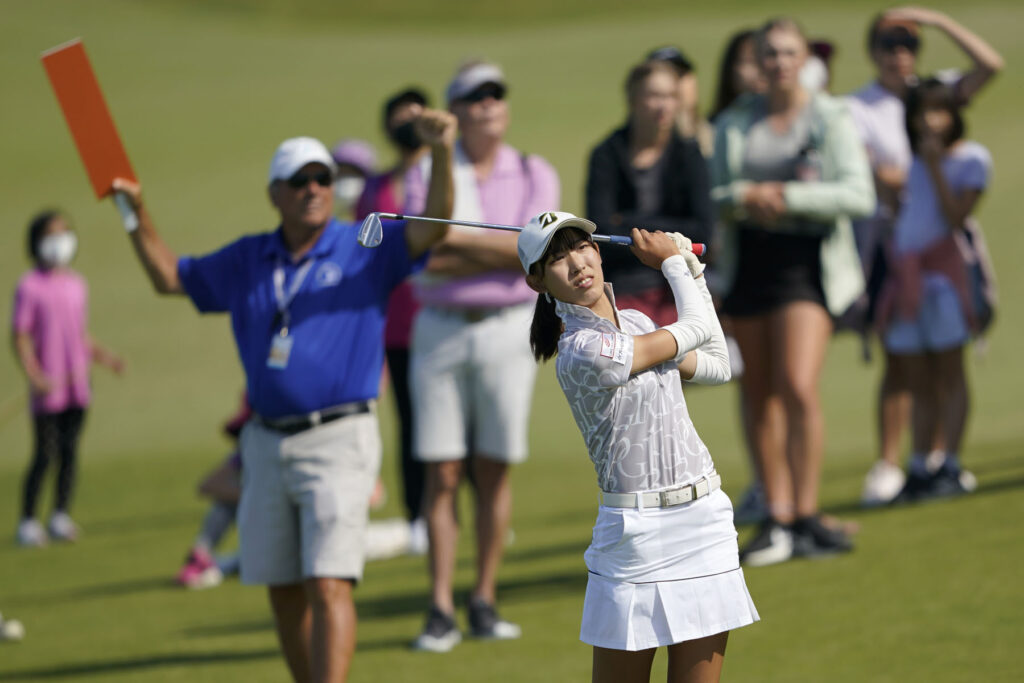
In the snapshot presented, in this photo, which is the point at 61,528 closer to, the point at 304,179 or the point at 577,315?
the point at 304,179

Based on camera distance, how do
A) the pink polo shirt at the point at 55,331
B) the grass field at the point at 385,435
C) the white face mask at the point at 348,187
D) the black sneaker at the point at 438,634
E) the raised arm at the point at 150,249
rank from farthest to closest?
the pink polo shirt at the point at 55,331 < the white face mask at the point at 348,187 < the black sneaker at the point at 438,634 < the grass field at the point at 385,435 < the raised arm at the point at 150,249

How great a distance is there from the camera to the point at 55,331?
37.7ft

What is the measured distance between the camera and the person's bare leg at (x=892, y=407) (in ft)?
29.8

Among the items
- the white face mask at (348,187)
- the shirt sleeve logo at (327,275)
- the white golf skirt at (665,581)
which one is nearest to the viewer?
the white golf skirt at (665,581)

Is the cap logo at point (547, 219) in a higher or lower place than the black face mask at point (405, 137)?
higher

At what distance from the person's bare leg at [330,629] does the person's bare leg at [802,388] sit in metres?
2.74

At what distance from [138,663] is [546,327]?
3.44 metres

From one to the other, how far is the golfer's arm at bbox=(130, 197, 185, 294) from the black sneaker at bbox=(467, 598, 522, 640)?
1.94 meters

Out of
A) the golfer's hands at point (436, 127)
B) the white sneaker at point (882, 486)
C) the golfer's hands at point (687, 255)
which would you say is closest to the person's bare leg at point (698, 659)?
the golfer's hands at point (687, 255)

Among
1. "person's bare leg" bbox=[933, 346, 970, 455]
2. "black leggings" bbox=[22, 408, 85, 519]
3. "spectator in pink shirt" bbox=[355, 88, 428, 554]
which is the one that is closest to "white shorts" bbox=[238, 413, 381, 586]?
"spectator in pink shirt" bbox=[355, 88, 428, 554]

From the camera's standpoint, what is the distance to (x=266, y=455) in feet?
18.7

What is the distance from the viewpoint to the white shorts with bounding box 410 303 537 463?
22.5ft

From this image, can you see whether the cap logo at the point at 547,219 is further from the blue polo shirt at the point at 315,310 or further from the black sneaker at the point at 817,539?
the black sneaker at the point at 817,539

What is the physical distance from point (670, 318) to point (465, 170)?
123 centimetres
